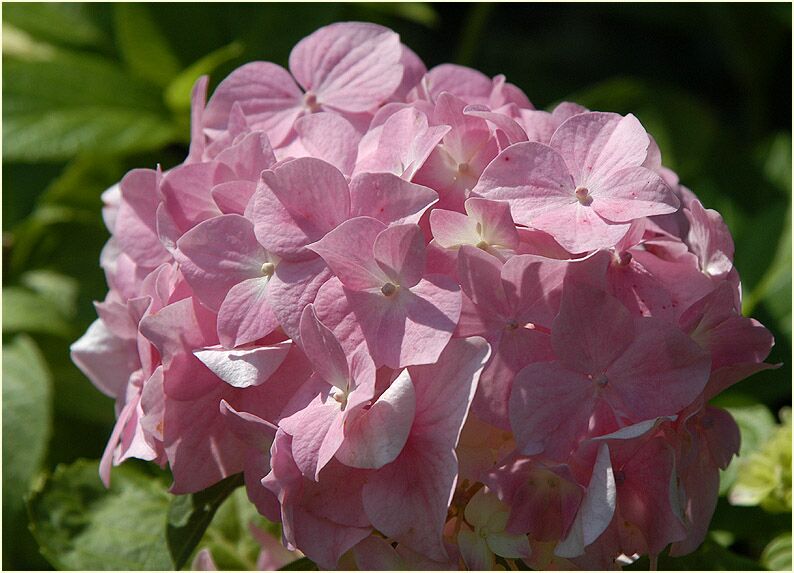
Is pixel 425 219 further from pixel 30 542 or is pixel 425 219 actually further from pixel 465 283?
pixel 30 542

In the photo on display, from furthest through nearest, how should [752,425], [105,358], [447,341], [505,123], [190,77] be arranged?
[190,77]
[752,425]
[105,358]
[505,123]
[447,341]

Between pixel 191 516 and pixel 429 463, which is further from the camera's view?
pixel 191 516

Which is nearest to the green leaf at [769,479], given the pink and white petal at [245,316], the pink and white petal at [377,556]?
the pink and white petal at [377,556]

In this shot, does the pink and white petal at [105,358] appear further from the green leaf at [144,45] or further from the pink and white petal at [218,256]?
the green leaf at [144,45]

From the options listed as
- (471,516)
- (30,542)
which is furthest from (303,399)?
(30,542)

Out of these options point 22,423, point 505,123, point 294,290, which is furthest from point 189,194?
point 22,423

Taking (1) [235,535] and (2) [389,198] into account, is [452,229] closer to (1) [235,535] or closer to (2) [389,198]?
(2) [389,198]

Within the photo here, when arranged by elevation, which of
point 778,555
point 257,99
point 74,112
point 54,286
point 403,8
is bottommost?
point 54,286

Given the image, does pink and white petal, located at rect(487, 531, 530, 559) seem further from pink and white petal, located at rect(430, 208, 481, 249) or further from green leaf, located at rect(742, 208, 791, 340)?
green leaf, located at rect(742, 208, 791, 340)
